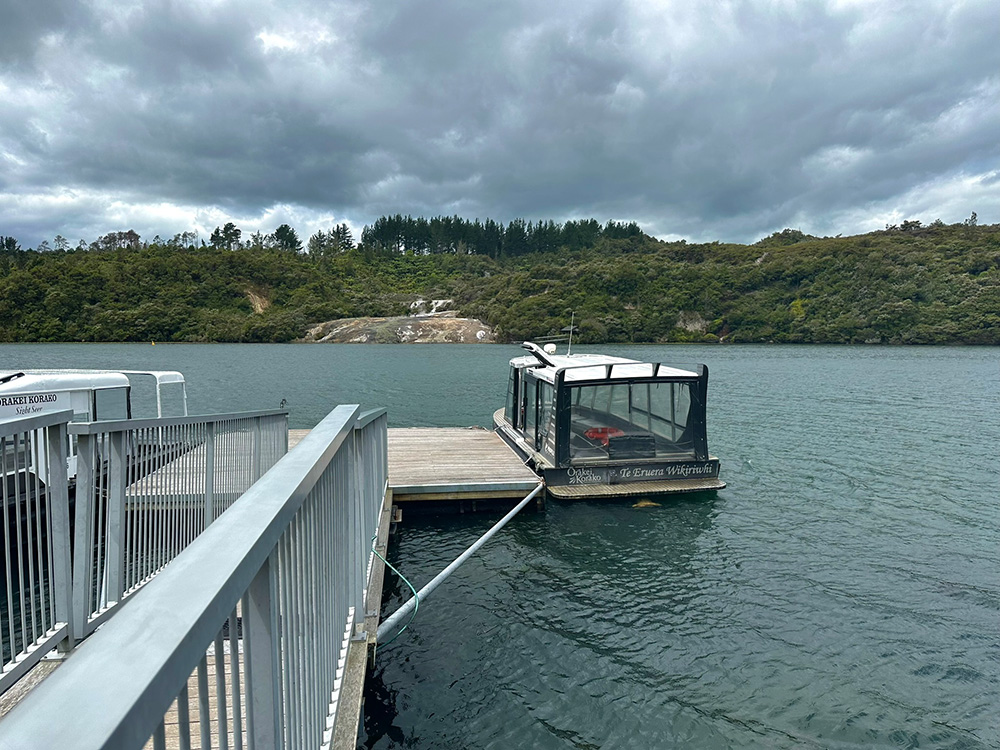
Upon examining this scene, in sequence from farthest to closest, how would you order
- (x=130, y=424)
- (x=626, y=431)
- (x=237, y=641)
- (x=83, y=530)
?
(x=626, y=431), (x=130, y=424), (x=83, y=530), (x=237, y=641)

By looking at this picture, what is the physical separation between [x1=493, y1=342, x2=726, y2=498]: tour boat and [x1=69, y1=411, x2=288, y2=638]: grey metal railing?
654 cm

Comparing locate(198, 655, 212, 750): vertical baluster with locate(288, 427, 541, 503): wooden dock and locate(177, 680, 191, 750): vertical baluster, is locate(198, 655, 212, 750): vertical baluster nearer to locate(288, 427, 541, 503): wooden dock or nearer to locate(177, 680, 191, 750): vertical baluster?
locate(177, 680, 191, 750): vertical baluster

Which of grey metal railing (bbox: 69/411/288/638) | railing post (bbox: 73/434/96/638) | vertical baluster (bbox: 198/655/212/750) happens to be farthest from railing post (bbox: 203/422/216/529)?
vertical baluster (bbox: 198/655/212/750)

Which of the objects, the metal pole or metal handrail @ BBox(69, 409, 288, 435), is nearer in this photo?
metal handrail @ BBox(69, 409, 288, 435)

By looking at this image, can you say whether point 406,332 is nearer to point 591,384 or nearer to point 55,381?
point 591,384

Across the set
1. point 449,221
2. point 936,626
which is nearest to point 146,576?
point 936,626

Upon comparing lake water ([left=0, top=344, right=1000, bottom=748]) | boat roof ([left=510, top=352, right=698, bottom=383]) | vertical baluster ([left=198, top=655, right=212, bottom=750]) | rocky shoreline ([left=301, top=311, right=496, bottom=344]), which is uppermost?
rocky shoreline ([left=301, top=311, right=496, bottom=344])

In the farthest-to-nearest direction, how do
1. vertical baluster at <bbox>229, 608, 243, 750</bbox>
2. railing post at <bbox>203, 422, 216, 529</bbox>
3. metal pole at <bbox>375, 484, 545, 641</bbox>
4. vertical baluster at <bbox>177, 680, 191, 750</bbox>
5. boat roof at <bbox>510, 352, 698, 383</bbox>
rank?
boat roof at <bbox>510, 352, 698, 383</bbox>, railing post at <bbox>203, 422, 216, 529</bbox>, metal pole at <bbox>375, 484, 545, 641</bbox>, vertical baluster at <bbox>229, 608, 243, 750</bbox>, vertical baluster at <bbox>177, 680, 191, 750</bbox>

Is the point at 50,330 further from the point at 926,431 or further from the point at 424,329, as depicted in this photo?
the point at 926,431

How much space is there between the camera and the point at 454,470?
514 inches

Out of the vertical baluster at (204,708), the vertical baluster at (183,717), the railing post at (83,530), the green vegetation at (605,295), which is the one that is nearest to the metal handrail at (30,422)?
the railing post at (83,530)

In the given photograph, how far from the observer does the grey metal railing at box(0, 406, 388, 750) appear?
0.78 meters

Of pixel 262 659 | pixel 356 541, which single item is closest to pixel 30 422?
pixel 356 541

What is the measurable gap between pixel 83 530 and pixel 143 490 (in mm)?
870
